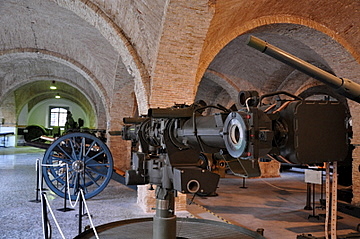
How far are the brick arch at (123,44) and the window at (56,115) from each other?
2411cm

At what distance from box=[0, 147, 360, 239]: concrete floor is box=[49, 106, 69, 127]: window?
1999 centimetres

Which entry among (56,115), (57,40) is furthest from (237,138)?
(56,115)

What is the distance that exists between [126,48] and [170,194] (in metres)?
4.57

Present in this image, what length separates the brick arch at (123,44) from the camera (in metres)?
6.19

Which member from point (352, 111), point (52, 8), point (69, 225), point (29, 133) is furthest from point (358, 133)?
point (29, 133)

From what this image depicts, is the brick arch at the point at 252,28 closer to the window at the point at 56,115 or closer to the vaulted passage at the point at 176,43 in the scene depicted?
the vaulted passage at the point at 176,43

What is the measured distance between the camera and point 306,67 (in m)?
2.24

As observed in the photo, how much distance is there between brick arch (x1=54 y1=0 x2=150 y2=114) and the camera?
6191 mm

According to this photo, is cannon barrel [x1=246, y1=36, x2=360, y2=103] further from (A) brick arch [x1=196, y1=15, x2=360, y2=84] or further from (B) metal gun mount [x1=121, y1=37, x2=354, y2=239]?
(A) brick arch [x1=196, y1=15, x2=360, y2=84]

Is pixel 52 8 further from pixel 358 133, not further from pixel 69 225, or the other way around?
pixel 358 133

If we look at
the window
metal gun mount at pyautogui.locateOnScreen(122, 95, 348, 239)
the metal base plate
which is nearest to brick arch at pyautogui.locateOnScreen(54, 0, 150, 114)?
the metal base plate

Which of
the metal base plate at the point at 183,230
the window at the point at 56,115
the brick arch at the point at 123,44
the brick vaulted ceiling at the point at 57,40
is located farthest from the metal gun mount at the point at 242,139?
the window at the point at 56,115

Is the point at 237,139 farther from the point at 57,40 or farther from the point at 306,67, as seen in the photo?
the point at 57,40

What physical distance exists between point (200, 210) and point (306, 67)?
4.69m
